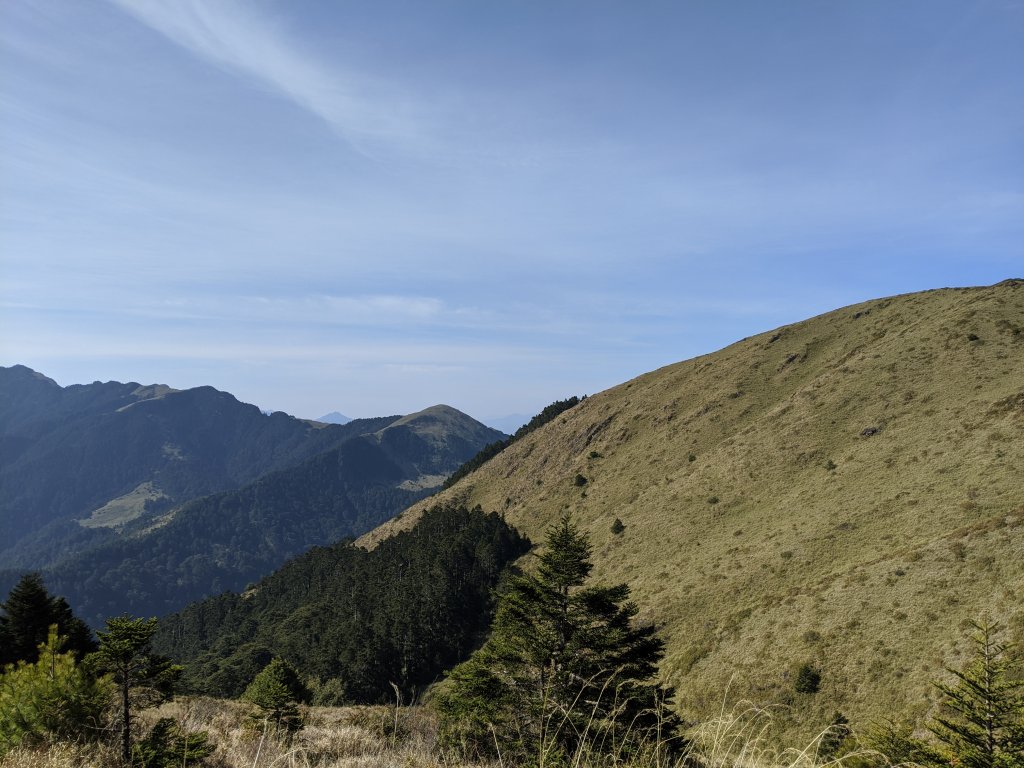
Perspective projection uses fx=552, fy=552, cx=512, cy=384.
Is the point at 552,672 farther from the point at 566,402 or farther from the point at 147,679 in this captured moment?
the point at 566,402

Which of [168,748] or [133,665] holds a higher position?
[133,665]

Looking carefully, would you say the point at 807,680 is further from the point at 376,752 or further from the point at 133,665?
the point at 133,665

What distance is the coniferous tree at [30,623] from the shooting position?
107 ft

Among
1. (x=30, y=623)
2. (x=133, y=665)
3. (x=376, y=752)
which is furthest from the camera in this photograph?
(x=30, y=623)

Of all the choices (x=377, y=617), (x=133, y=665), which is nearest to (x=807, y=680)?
(x=133, y=665)

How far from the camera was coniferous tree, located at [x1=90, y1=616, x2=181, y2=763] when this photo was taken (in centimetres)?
1173

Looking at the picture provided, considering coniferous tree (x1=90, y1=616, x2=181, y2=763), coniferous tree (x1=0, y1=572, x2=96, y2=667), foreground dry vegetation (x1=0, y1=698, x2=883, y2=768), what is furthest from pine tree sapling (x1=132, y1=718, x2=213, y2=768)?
coniferous tree (x1=0, y1=572, x2=96, y2=667)

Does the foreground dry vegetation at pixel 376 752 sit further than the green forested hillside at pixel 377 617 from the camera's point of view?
No

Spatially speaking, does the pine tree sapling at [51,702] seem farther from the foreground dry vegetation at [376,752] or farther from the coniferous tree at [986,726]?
the coniferous tree at [986,726]

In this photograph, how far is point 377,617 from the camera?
274ft

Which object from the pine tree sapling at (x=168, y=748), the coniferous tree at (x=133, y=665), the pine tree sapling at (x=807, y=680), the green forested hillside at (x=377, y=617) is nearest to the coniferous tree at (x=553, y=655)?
the pine tree sapling at (x=168, y=748)

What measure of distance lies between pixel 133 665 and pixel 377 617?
78.1 metres

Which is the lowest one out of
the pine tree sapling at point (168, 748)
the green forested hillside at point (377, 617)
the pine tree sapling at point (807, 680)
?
the green forested hillside at point (377, 617)

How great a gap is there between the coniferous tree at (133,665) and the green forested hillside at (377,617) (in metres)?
52.6
